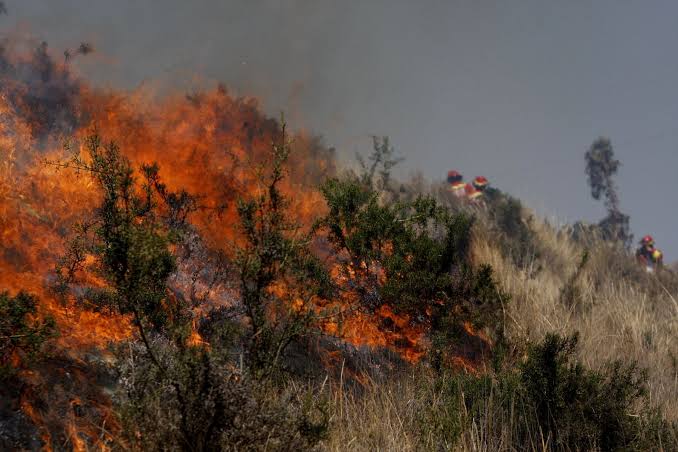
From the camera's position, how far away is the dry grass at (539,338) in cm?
336

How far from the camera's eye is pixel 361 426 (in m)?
3.38

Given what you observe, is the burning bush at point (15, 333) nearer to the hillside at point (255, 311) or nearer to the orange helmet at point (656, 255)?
the hillside at point (255, 311)

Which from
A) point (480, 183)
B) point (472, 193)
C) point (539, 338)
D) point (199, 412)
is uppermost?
point (480, 183)

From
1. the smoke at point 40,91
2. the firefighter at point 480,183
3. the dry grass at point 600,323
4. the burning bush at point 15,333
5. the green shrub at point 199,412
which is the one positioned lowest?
the green shrub at point 199,412

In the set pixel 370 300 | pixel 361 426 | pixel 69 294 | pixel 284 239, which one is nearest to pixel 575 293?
pixel 370 300

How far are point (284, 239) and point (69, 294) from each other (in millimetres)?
3125

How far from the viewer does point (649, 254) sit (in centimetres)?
1238

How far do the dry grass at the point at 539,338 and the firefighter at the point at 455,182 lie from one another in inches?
130

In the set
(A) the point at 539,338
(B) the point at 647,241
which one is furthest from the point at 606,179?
(A) the point at 539,338

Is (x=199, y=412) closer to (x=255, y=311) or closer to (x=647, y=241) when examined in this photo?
(x=255, y=311)

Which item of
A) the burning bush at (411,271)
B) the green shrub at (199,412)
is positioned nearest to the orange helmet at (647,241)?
the burning bush at (411,271)

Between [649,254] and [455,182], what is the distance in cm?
564

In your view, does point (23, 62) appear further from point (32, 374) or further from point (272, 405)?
point (272, 405)

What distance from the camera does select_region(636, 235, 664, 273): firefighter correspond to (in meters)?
12.2
